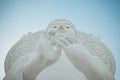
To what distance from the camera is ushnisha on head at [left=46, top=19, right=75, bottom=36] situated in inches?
117

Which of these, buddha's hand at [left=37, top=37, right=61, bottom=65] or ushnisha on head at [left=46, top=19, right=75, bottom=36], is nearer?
buddha's hand at [left=37, top=37, right=61, bottom=65]

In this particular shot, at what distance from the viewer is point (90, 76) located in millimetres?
2729

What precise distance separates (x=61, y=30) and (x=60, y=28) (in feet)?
0.17

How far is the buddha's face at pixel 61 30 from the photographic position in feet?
9.66

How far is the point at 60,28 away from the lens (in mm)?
3062

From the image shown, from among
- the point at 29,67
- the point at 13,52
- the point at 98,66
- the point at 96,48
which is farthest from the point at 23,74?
the point at 96,48

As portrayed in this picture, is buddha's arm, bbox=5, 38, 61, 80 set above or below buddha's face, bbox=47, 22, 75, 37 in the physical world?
below

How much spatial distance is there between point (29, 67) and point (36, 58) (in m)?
0.12

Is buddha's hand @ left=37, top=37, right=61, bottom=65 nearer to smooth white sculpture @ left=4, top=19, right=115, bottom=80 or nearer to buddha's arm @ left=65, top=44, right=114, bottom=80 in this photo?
smooth white sculpture @ left=4, top=19, right=115, bottom=80

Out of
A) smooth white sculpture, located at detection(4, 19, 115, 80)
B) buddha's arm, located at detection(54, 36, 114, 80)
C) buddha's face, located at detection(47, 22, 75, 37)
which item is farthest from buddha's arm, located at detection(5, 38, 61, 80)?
buddha's face, located at detection(47, 22, 75, 37)

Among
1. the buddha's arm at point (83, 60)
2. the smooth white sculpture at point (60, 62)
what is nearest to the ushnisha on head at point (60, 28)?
the smooth white sculpture at point (60, 62)

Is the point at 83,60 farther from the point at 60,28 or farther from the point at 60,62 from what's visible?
the point at 60,28

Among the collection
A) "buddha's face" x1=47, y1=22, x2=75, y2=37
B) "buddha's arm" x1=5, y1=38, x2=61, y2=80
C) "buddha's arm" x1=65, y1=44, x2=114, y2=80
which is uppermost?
"buddha's face" x1=47, y1=22, x2=75, y2=37

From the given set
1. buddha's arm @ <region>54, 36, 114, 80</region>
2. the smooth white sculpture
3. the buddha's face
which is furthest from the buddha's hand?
the buddha's face
